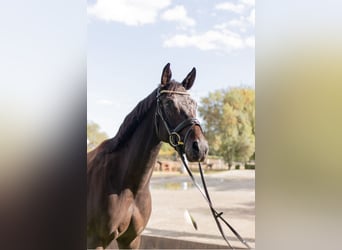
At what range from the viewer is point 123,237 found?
1265 mm

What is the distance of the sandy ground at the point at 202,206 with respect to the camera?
1.19m

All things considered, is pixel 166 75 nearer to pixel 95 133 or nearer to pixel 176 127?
pixel 176 127

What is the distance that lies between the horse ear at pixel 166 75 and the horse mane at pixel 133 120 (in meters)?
0.04

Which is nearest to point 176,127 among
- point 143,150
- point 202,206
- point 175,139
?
point 175,139

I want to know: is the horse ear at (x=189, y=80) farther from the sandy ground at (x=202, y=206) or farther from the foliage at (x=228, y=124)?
the sandy ground at (x=202, y=206)

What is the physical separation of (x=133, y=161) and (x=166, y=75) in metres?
0.32

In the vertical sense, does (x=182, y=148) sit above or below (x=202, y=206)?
above

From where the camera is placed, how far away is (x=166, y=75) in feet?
3.98

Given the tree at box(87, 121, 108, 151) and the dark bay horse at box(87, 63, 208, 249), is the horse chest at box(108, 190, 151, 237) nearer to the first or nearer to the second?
the dark bay horse at box(87, 63, 208, 249)

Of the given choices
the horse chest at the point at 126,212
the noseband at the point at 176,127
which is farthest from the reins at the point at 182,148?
the horse chest at the point at 126,212

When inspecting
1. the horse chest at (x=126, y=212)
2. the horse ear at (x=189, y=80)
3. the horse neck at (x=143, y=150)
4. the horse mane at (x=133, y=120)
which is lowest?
the horse chest at (x=126, y=212)

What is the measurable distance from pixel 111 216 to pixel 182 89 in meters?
0.50

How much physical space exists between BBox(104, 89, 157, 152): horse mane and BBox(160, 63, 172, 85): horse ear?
4cm

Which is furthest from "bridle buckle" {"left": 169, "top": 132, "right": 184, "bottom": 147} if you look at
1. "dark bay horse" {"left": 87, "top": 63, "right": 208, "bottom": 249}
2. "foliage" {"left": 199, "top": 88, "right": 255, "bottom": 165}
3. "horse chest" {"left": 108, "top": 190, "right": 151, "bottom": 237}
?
"horse chest" {"left": 108, "top": 190, "right": 151, "bottom": 237}
